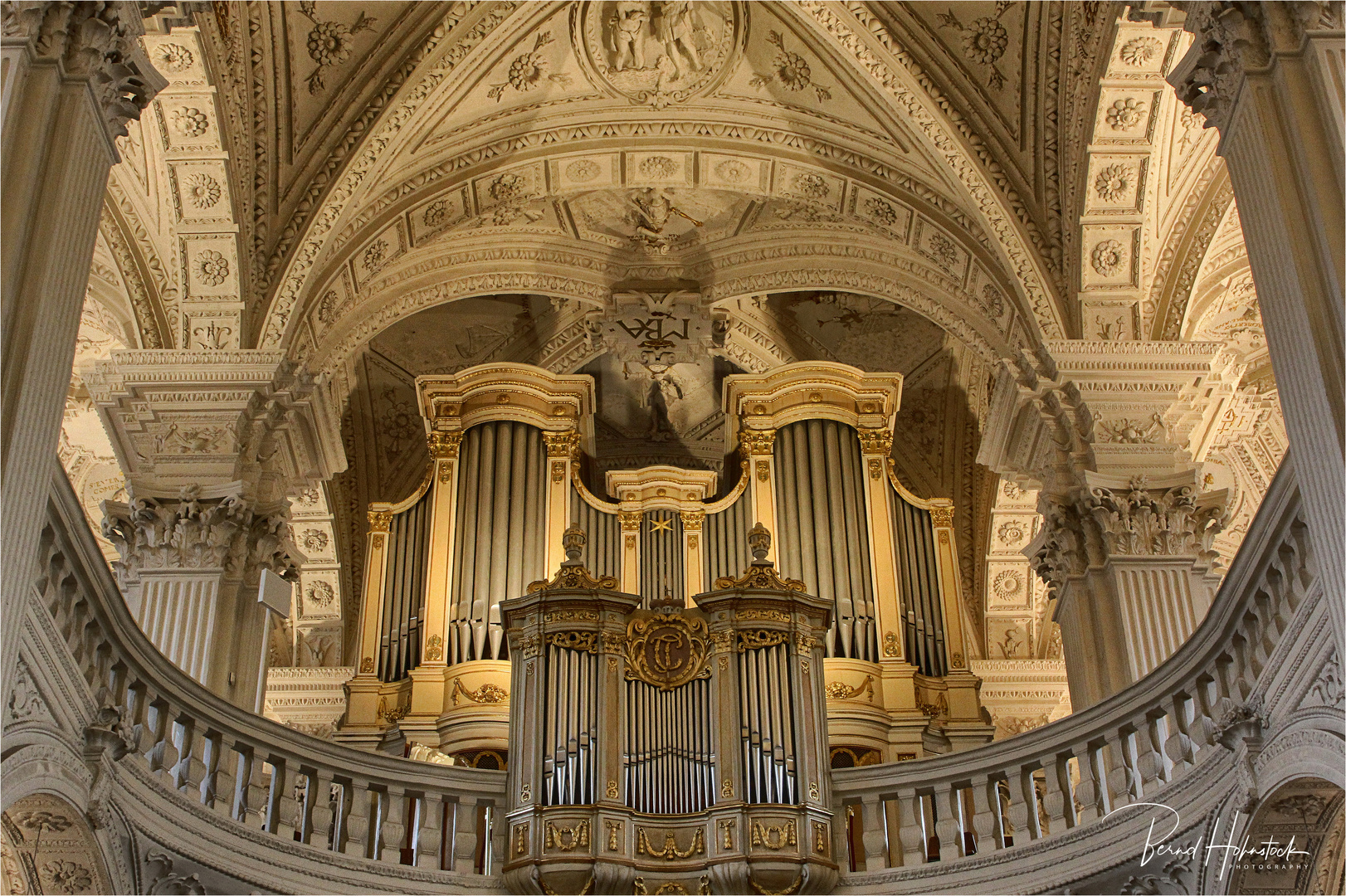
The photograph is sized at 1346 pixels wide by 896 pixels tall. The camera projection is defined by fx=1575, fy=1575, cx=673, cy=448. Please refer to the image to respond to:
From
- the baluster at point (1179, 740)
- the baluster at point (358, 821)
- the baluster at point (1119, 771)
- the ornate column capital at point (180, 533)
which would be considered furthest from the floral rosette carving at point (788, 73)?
the baluster at point (358, 821)

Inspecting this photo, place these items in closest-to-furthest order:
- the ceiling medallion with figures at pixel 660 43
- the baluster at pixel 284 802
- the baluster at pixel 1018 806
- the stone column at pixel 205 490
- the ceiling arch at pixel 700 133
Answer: the baluster at pixel 284 802, the baluster at pixel 1018 806, the stone column at pixel 205 490, the ceiling arch at pixel 700 133, the ceiling medallion with figures at pixel 660 43

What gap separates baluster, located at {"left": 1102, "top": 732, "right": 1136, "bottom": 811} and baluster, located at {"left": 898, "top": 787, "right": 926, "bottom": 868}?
1.23m

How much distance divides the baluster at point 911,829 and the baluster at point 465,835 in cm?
253

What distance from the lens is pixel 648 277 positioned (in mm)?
14531

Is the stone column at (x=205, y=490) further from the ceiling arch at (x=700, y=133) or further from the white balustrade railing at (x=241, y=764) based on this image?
the white balustrade railing at (x=241, y=764)

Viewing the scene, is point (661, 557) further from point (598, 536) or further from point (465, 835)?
point (465, 835)

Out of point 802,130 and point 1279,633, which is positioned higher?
point 802,130

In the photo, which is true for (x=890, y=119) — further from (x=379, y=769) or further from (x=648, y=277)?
(x=379, y=769)

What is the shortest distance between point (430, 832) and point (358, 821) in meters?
0.44

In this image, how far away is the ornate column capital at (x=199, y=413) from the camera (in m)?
11.3

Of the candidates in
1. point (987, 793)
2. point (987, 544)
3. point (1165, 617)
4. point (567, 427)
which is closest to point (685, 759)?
point (987, 793)

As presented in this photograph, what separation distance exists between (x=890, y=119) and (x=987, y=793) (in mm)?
5672

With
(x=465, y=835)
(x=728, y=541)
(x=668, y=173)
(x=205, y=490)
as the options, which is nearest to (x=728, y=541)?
(x=728, y=541)

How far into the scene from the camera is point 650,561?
1390 centimetres
